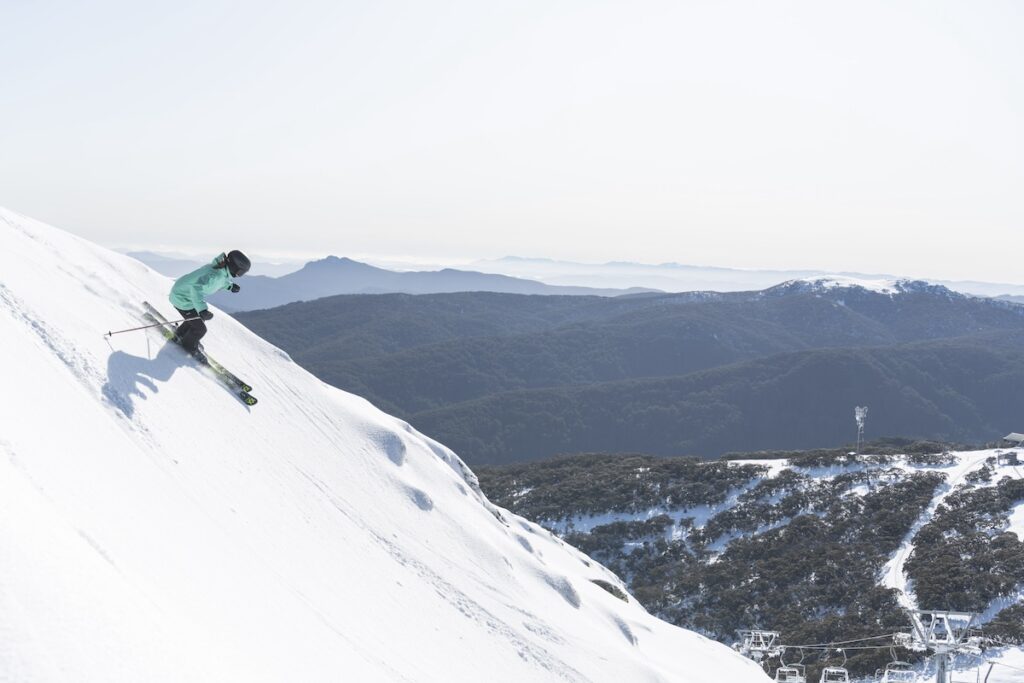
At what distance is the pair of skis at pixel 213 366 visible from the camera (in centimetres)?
1197

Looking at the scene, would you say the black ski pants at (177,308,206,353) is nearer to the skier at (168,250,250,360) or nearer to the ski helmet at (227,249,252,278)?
the skier at (168,250,250,360)

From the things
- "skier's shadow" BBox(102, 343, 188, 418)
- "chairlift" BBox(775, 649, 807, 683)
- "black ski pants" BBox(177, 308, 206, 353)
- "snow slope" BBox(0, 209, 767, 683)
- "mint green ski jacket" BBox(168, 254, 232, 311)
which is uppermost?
"mint green ski jacket" BBox(168, 254, 232, 311)

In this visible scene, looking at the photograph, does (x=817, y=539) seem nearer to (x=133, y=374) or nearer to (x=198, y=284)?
(x=198, y=284)

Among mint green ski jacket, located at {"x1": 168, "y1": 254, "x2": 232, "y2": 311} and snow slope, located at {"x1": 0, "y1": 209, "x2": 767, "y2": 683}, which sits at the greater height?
mint green ski jacket, located at {"x1": 168, "y1": 254, "x2": 232, "y2": 311}

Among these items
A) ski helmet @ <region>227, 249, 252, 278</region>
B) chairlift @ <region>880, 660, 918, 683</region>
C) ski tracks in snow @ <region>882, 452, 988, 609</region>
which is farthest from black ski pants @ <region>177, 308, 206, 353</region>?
ski tracks in snow @ <region>882, 452, 988, 609</region>

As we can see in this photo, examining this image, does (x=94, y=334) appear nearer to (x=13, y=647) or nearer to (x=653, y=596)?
(x=13, y=647)

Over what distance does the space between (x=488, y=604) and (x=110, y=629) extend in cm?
1047

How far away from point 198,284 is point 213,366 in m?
1.63

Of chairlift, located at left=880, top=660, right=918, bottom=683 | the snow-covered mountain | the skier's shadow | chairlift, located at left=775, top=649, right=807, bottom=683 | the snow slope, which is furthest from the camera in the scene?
the snow-covered mountain

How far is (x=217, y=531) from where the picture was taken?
7637 mm

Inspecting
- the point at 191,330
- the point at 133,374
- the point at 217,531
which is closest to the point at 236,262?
the point at 191,330

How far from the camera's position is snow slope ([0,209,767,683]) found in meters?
3.77

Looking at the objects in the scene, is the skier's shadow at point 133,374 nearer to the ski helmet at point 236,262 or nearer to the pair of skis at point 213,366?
the pair of skis at point 213,366

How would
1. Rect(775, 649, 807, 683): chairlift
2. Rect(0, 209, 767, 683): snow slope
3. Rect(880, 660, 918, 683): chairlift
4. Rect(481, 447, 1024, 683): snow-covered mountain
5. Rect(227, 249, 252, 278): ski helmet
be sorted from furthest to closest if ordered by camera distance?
Rect(481, 447, 1024, 683): snow-covered mountain, Rect(880, 660, 918, 683): chairlift, Rect(775, 649, 807, 683): chairlift, Rect(227, 249, 252, 278): ski helmet, Rect(0, 209, 767, 683): snow slope
